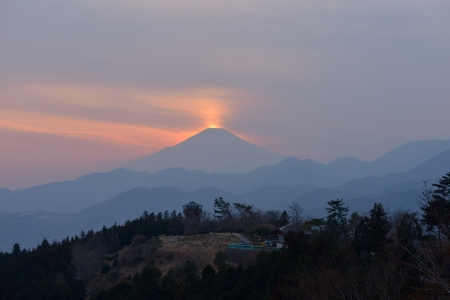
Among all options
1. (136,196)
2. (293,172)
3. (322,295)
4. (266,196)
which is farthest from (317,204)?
(322,295)

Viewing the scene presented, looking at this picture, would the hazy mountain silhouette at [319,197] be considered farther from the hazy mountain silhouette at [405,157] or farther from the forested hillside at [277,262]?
the forested hillside at [277,262]

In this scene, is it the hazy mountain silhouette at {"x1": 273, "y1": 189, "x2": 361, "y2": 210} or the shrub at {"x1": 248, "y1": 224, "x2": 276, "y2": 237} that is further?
the hazy mountain silhouette at {"x1": 273, "y1": 189, "x2": 361, "y2": 210}

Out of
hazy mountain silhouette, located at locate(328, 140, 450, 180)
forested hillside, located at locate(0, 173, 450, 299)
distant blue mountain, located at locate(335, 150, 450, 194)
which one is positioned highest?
hazy mountain silhouette, located at locate(328, 140, 450, 180)

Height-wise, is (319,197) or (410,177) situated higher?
(410,177)

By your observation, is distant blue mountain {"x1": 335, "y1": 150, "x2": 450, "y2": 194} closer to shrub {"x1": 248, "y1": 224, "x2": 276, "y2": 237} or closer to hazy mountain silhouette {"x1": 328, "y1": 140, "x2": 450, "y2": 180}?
hazy mountain silhouette {"x1": 328, "y1": 140, "x2": 450, "y2": 180}

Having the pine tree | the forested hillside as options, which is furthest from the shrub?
the pine tree

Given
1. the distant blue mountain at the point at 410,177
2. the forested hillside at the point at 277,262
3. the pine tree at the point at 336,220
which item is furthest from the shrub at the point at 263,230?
the distant blue mountain at the point at 410,177

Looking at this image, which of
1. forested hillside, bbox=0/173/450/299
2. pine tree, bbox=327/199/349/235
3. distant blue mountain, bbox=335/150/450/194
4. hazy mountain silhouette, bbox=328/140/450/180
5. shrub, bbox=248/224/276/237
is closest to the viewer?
forested hillside, bbox=0/173/450/299

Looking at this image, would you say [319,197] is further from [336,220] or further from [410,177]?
[336,220]

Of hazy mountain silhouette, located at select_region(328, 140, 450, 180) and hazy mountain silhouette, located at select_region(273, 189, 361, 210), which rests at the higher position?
hazy mountain silhouette, located at select_region(328, 140, 450, 180)

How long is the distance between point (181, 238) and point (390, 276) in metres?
22.8

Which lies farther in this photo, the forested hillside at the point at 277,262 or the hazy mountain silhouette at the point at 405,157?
the hazy mountain silhouette at the point at 405,157

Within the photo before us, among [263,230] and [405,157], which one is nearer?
[263,230]

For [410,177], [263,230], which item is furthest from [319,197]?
[263,230]
